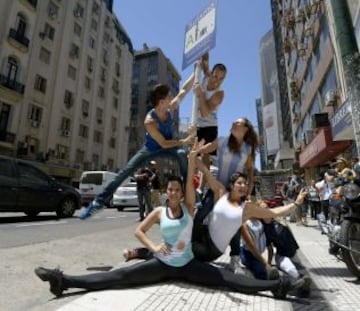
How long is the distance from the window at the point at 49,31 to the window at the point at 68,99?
530 cm

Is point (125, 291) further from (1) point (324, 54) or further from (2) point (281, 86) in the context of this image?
(2) point (281, 86)

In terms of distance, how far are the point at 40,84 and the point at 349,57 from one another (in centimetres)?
2952

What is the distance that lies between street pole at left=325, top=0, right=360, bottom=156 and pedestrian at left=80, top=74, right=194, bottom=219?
206 centimetres

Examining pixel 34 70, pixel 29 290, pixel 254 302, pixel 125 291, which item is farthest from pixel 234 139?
pixel 34 70

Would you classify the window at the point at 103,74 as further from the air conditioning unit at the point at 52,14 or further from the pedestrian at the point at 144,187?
the pedestrian at the point at 144,187

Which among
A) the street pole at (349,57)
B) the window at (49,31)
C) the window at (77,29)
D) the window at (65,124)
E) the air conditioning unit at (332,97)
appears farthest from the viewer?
the window at (77,29)

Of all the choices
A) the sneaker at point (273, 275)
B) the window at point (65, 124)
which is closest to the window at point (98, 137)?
the window at point (65, 124)

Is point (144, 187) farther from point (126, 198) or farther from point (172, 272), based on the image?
point (126, 198)

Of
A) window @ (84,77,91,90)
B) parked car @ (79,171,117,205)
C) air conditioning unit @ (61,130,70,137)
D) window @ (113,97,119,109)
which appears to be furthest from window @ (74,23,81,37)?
parked car @ (79,171,117,205)

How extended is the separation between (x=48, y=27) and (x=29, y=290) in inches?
1282

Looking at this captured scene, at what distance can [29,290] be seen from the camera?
2801 mm

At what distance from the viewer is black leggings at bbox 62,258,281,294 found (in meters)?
2.58

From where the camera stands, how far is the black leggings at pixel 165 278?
8.46 ft

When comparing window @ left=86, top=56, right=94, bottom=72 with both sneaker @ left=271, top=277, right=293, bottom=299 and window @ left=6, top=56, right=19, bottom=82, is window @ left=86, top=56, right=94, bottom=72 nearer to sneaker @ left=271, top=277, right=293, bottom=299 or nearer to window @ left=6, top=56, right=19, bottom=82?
window @ left=6, top=56, right=19, bottom=82
